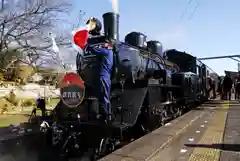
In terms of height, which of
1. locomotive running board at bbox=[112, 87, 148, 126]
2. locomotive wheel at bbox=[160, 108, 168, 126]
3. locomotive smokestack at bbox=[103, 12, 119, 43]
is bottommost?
locomotive wheel at bbox=[160, 108, 168, 126]

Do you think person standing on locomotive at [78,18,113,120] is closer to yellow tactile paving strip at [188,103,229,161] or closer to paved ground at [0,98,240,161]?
paved ground at [0,98,240,161]

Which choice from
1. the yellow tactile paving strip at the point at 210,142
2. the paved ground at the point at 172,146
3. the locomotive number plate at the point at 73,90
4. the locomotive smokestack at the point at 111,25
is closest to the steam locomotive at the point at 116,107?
the locomotive smokestack at the point at 111,25

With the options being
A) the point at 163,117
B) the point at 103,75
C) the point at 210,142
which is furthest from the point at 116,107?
A: the point at 163,117

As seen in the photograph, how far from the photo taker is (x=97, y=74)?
7.36m

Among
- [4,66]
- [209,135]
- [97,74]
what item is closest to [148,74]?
[97,74]

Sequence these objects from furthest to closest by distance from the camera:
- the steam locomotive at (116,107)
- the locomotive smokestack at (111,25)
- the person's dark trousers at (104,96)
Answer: the locomotive smokestack at (111,25) → the person's dark trousers at (104,96) → the steam locomotive at (116,107)

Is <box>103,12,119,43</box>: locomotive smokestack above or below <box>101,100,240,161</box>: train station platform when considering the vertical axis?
above

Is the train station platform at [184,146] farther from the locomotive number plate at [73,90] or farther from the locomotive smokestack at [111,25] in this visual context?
the locomotive smokestack at [111,25]

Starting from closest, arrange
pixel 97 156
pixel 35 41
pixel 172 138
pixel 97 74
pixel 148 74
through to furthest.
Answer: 1. pixel 172 138
2. pixel 97 156
3. pixel 97 74
4. pixel 148 74
5. pixel 35 41

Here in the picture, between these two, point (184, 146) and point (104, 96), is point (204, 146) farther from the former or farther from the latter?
point (104, 96)

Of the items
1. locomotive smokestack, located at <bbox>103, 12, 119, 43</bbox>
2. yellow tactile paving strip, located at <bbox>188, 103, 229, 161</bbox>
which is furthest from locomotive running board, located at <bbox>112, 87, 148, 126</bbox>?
yellow tactile paving strip, located at <bbox>188, 103, 229, 161</bbox>

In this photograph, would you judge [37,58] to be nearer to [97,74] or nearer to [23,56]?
[23,56]

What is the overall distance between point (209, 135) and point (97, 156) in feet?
8.71

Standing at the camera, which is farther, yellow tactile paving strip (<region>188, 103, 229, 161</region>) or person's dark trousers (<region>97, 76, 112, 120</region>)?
person's dark trousers (<region>97, 76, 112, 120</region>)
